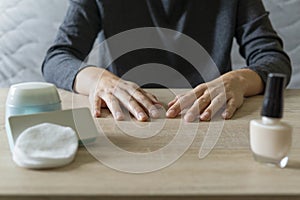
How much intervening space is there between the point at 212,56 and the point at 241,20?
123 millimetres

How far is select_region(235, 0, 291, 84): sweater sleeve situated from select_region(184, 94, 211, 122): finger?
204mm

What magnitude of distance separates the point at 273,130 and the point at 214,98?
271mm

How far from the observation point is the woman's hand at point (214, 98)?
758mm

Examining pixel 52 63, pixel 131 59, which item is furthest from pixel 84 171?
pixel 131 59

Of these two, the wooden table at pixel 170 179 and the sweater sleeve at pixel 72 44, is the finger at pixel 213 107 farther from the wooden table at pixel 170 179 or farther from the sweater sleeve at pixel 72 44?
the sweater sleeve at pixel 72 44

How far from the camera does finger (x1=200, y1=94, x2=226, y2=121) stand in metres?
0.74

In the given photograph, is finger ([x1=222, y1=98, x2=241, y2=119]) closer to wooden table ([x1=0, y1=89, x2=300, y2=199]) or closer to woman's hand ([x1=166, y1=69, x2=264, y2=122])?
woman's hand ([x1=166, y1=69, x2=264, y2=122])

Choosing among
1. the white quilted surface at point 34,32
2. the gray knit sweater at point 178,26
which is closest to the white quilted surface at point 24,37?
the white quilted surface at point 34,32

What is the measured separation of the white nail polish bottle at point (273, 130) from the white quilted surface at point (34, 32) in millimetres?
954

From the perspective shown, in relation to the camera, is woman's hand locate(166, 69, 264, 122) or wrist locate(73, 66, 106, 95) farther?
wrist locate(73, 66, 106, 95)

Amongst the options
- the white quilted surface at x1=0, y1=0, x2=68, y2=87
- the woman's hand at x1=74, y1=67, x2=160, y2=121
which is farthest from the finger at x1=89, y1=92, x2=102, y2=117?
the white quilted surface at x1=0, y1=0, x2=68, y2=87

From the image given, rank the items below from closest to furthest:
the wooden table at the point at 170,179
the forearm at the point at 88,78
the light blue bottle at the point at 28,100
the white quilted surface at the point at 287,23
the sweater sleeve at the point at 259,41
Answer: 1. the wooden table at the point at 170,179
2. the light blue bottle at the point at 28,100
3. the forearm at the point at 88,78
4. the sweater sleeve at the point at 259,41
5. the white quilted surface at the point at 287,23

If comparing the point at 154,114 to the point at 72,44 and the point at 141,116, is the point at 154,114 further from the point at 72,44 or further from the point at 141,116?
the point at 72,44

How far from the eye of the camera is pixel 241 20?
116 cm
